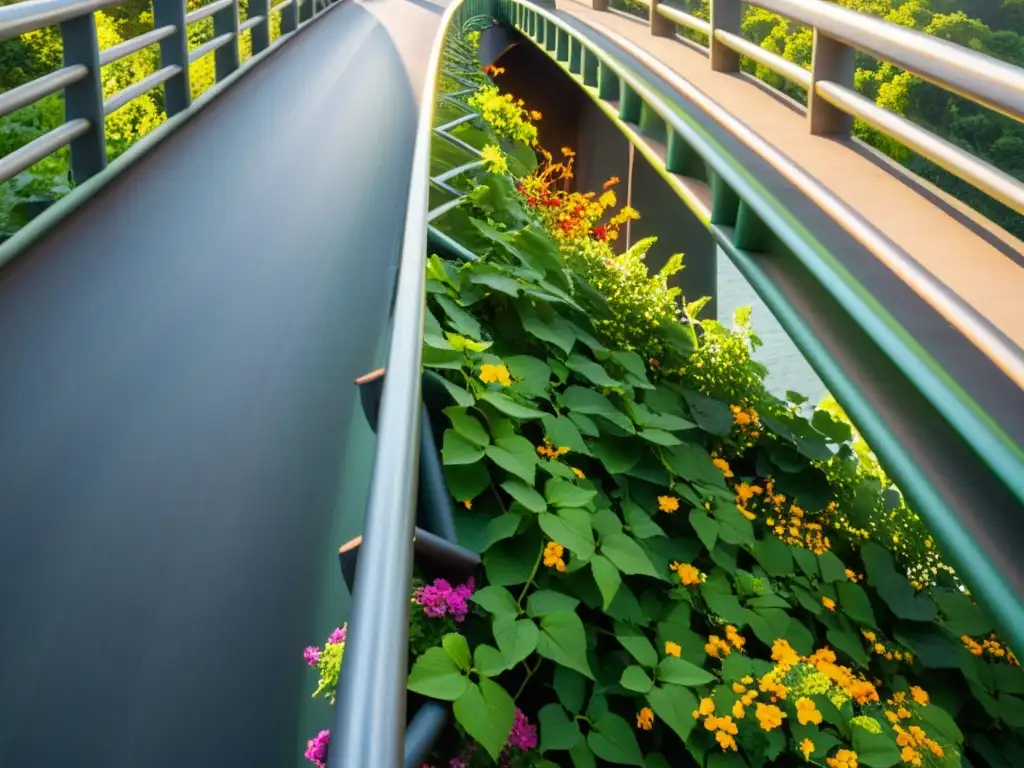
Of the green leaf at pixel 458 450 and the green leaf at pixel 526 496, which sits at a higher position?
the green leaf at pixel 458 450

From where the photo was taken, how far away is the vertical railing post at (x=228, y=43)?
9.30 m

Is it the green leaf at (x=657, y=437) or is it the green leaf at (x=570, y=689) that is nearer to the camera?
the green leaf at (x=570, y=689)

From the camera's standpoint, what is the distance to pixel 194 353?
397 cm

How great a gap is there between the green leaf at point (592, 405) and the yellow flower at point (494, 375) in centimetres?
56

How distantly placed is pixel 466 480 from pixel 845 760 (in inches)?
56.8

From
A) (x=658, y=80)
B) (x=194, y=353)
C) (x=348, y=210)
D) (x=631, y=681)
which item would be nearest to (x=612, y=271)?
(x=348, y=210)

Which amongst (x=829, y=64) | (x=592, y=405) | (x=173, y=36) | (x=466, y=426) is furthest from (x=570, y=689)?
(x=173, y=36)

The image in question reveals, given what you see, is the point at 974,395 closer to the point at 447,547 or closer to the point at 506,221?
the point at 447,547

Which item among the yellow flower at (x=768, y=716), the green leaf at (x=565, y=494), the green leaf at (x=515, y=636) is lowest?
the yellow flower at (x=768, y=716)

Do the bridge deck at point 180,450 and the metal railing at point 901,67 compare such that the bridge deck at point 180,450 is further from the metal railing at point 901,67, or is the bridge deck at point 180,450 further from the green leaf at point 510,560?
the metal railing at point 901,67

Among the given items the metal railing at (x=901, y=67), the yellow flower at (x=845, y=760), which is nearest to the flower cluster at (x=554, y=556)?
the yellow flower at (x=845, y=760)

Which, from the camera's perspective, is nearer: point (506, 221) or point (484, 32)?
point (506, 221)

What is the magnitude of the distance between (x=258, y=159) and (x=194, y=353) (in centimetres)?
316

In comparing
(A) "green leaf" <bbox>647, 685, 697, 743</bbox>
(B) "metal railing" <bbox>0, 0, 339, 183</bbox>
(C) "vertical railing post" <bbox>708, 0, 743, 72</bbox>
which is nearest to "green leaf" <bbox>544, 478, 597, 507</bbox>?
(A) "green leaf" <bbox>647, 685, 697, 743</bbox>
